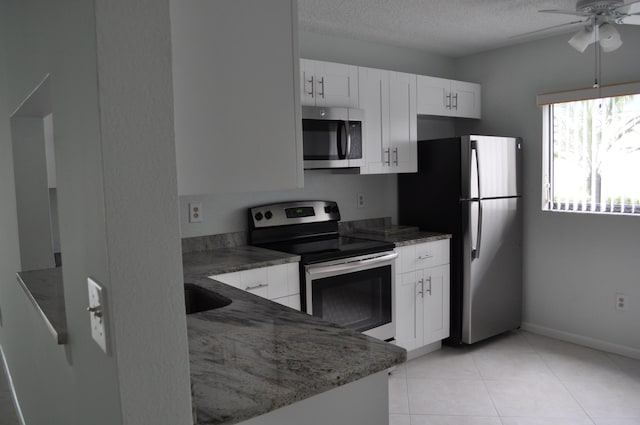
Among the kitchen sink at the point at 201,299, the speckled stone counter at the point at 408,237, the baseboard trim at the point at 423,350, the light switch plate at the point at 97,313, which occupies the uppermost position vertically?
the light switch plate at the point at 97,313

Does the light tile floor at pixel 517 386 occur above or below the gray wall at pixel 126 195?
below

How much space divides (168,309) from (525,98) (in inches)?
155

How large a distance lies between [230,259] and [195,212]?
527 mm

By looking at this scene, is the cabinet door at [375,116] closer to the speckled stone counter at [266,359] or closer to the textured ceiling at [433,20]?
the textured ceiling at [433,20]

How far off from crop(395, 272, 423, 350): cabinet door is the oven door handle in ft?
0.74

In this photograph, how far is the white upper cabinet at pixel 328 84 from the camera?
3.22 m

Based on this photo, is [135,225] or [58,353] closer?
[135,225]

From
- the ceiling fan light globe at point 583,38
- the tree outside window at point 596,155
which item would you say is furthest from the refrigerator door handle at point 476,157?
the ceiling fan light globe at point 583,38

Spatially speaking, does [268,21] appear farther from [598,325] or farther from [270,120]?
[598,325]

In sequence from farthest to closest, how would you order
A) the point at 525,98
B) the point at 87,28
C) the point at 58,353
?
the point at 525,98
the point at 58,353
the point at 87,28

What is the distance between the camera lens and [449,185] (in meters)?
3.76

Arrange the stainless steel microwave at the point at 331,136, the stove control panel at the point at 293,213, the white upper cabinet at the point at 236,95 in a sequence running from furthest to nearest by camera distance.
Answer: the stove control panel at the point at 293,213 < the stainless steel microwave at the point at 331,136 < the white upper cabinet at the point at 236,95

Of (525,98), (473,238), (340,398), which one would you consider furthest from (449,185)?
(340,398)

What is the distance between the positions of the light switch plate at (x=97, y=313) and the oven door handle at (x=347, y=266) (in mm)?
2017
